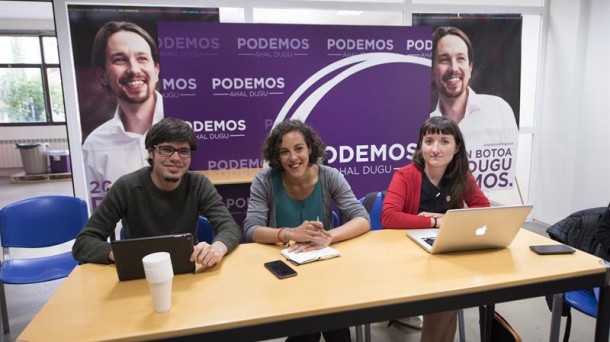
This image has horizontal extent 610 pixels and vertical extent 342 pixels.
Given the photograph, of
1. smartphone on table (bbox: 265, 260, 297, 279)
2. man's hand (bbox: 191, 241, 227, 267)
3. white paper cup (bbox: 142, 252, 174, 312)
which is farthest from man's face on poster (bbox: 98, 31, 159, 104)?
white paper cup (bbox: 142, 252, 174, 312)

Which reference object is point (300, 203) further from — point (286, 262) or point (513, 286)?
point (513, 286)

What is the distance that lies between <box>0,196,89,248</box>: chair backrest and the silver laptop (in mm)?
2264

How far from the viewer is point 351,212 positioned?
1.92 metres

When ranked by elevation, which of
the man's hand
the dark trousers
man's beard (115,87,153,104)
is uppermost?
man's beard (115,87,153,104)

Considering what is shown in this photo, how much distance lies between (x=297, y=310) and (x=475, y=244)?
0.84 metres

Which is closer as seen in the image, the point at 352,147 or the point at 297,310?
the point at 297,310

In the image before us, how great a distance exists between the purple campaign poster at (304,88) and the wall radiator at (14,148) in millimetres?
6031

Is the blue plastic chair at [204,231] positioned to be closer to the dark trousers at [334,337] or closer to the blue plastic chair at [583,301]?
the dark trousers at [334,337]

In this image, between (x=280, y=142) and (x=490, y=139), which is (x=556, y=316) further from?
(x=490, y=139)

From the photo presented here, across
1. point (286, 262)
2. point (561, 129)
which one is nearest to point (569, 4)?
point (561, 129)

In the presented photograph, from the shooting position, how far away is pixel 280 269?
142cm

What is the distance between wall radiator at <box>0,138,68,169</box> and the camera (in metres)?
7.78

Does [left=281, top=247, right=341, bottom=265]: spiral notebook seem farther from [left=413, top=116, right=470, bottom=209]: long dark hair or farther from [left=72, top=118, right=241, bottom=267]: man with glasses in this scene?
[left=413, top=116, right=470, bottom=209]: long dark hair

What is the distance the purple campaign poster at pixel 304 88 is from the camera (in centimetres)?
329
